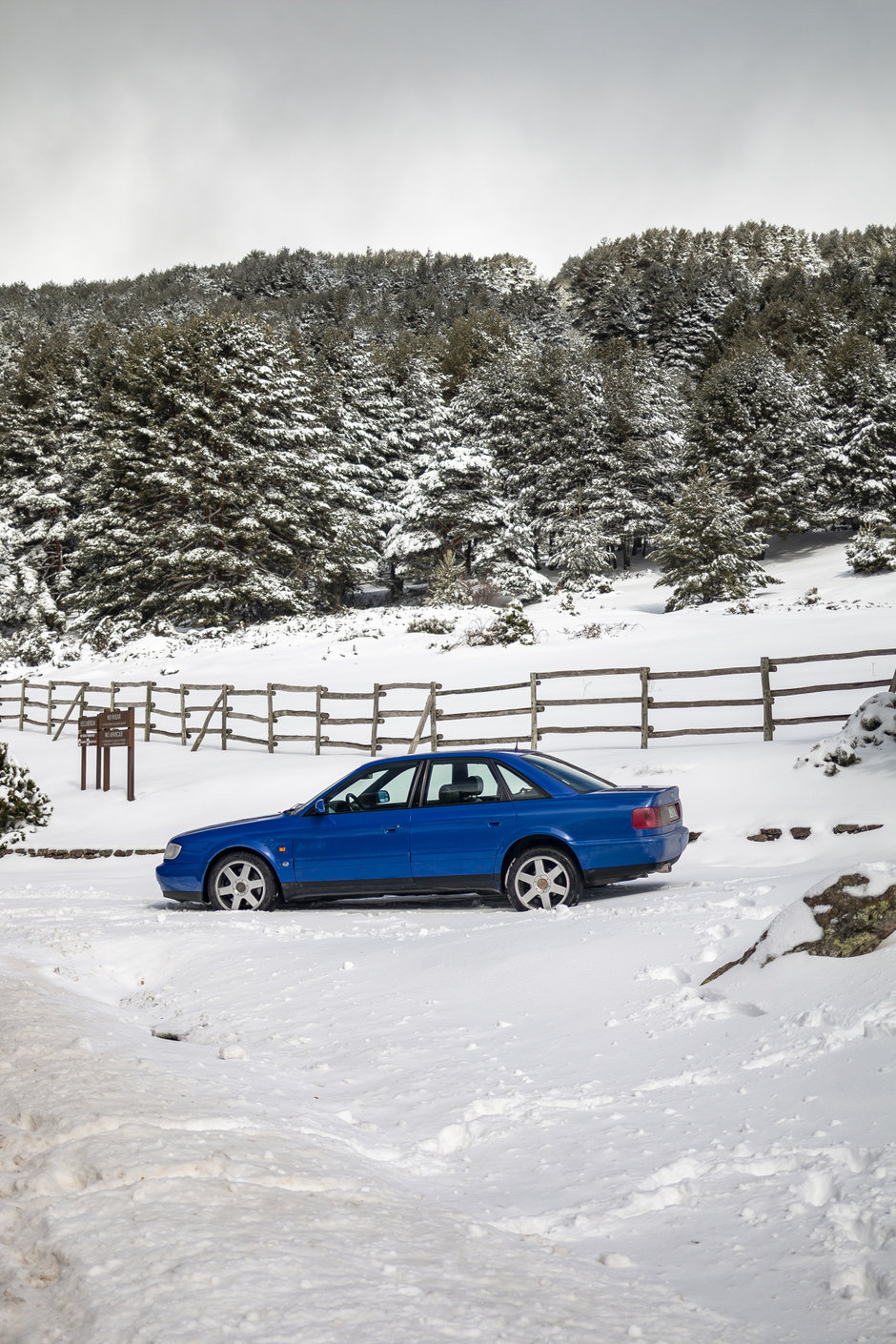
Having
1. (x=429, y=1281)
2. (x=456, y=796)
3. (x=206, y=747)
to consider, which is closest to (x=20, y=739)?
(x=206, y=747)

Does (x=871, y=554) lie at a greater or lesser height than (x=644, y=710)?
greater

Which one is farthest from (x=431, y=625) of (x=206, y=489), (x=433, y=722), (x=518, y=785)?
(x=518, y=785)

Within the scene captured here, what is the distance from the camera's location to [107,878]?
12750 millimetres

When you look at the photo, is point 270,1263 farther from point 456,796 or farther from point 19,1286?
point 456,796

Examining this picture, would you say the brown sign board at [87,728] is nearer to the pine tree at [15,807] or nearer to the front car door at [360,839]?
the pine tree at [15,807]

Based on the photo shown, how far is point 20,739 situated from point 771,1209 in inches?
1123

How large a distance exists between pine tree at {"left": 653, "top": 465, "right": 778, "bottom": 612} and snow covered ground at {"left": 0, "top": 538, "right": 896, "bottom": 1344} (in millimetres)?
30184

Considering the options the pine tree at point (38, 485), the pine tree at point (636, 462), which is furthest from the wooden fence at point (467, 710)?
the pine tree at point (636, 462)

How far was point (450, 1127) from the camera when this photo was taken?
13.9 feet

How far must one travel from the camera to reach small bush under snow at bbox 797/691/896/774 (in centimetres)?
1195

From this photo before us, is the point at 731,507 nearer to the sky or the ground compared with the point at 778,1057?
nearer to the sky

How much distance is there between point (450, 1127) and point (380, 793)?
496cm

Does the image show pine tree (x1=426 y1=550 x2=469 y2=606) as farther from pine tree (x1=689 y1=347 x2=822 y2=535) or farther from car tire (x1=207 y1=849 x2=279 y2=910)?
car tire (x1=207 y1=849 x2=279 y2=910)

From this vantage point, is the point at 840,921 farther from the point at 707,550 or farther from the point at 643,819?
the point at 707,550
